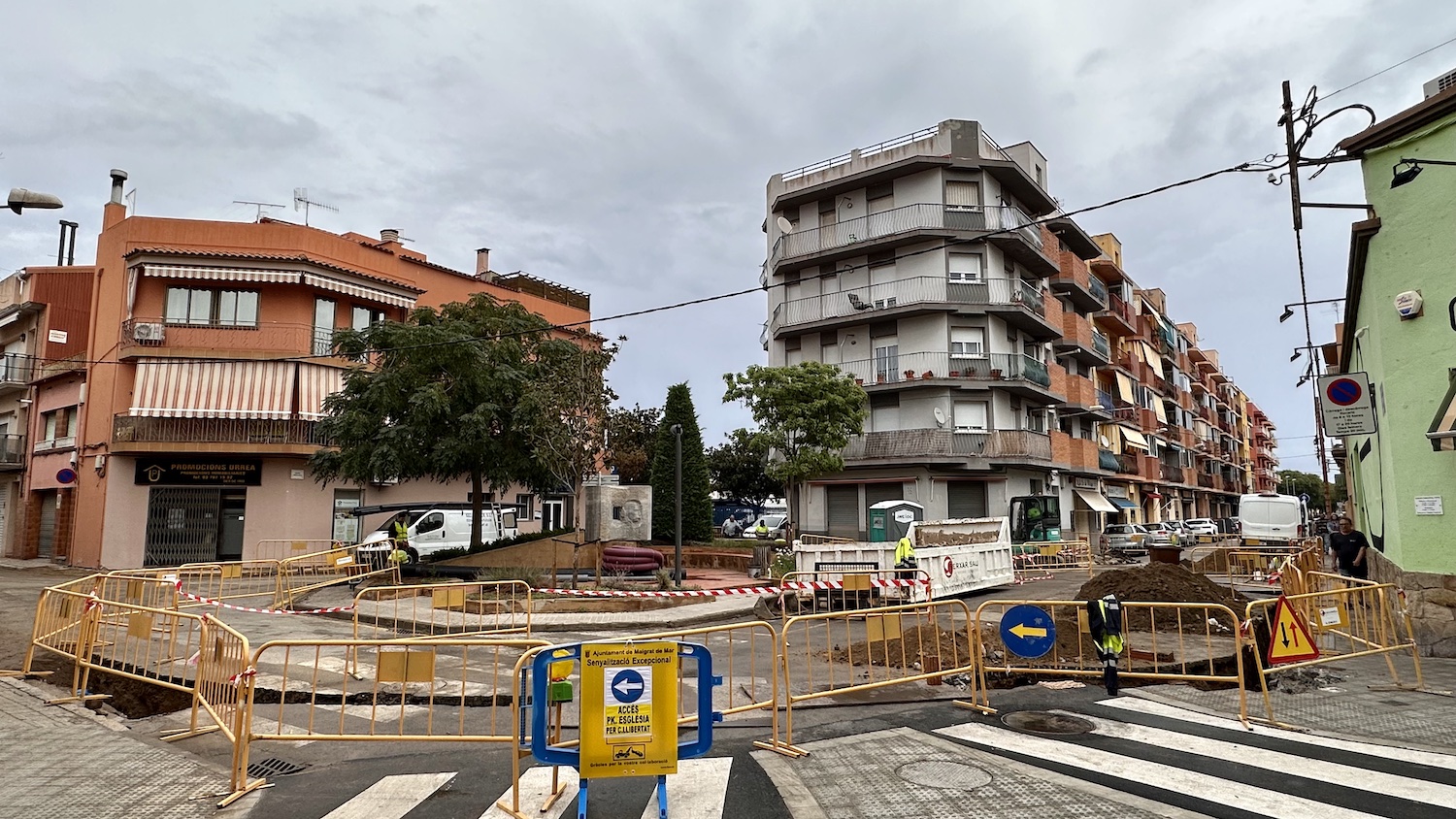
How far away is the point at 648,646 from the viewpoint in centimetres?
498

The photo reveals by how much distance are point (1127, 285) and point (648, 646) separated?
170 feet

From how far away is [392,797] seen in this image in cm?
530

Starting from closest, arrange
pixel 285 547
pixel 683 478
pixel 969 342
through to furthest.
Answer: pixel 285 547
pixel 683 478
pixel 969 342

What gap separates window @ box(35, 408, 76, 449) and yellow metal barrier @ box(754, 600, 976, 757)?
2979 centimetres

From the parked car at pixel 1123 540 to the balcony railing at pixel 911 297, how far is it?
9541 millimetres

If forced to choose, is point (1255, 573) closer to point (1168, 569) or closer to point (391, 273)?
point (1168, 569)

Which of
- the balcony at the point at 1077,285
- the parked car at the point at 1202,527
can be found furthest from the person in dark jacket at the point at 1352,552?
the parked car at the point at 1202,527

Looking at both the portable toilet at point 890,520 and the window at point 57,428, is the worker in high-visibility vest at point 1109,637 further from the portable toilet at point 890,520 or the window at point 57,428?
the window at point 57,428

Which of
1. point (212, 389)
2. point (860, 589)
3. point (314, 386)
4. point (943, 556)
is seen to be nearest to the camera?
point (860, 589)

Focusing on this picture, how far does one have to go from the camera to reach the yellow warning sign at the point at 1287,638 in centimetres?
739

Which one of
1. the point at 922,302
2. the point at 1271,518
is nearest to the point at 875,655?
the point at 922,302

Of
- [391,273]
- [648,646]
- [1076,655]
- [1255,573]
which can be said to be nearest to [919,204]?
[1255,573]

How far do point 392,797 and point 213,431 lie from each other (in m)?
24.9

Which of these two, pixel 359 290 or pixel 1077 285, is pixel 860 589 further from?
pixel 1077 285
